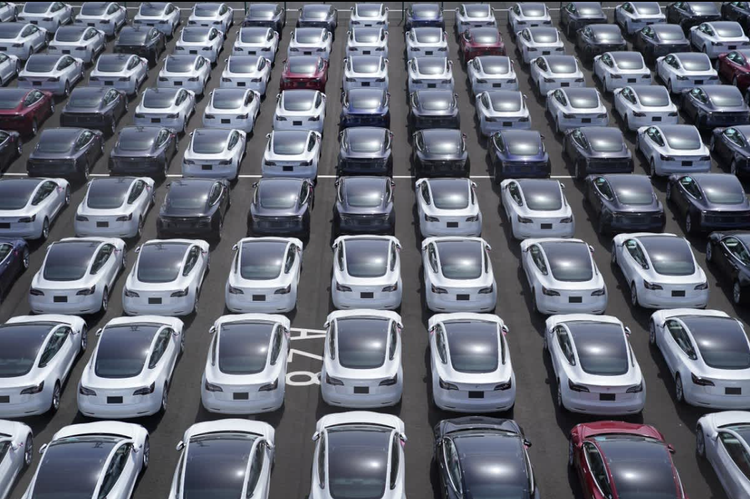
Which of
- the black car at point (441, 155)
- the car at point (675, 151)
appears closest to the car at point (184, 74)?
the black car at point (441, 155)

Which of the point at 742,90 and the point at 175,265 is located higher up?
the point at 175,265

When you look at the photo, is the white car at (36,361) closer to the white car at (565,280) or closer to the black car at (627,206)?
the white car at (565,280)

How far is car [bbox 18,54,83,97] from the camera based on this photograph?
117 feet

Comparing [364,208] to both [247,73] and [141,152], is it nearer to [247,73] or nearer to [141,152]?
[141,152]

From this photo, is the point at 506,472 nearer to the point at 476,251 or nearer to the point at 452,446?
the point at 452,446

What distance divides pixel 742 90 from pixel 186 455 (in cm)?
2705

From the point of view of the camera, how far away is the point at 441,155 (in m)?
29.0

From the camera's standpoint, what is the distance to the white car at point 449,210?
25438 millimetres

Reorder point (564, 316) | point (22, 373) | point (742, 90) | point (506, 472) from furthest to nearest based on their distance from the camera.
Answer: point (742, 90) < point (564, 316) < point (22, 373) < point (506, 472)

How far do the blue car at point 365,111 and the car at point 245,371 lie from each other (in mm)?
13322

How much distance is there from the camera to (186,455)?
52.2 ft

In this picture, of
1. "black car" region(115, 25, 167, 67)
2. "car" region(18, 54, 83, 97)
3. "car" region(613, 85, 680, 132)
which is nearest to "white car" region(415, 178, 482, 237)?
"car" region(613, 85, 680, 132)

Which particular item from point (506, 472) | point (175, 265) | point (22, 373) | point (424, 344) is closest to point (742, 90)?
point (424, 344)

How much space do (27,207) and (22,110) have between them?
25.1 feet
